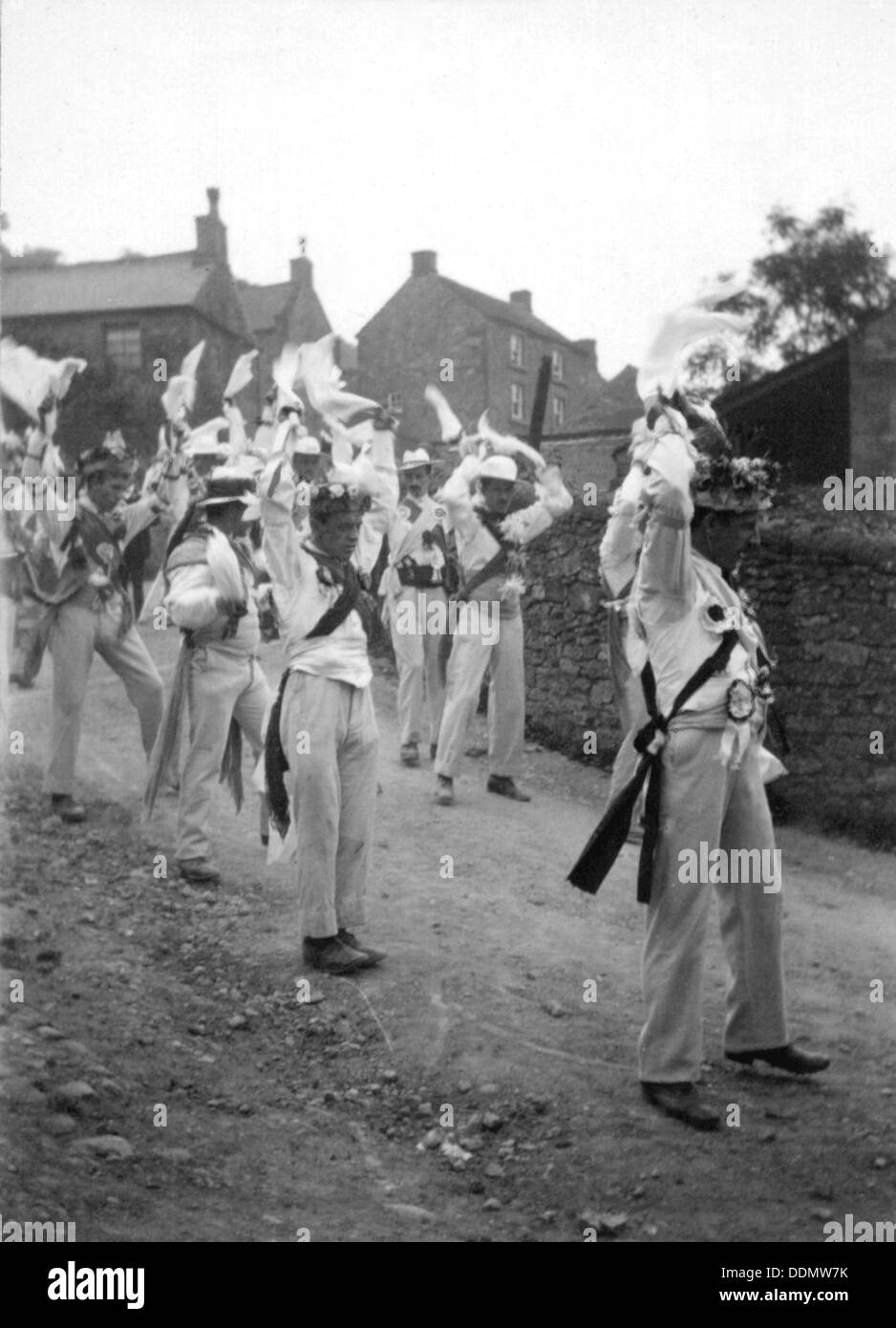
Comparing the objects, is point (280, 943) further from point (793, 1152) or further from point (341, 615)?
point (793, 1152)

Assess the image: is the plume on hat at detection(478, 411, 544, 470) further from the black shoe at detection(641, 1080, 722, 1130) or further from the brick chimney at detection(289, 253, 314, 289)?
the black shoe at detection(641, 1080, 722, 1130)

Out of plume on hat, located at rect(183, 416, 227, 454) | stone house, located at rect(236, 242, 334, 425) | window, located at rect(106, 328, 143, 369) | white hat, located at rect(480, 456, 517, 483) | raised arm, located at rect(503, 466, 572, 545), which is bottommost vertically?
raised arm, located at rect(503, 466, 572, 545)

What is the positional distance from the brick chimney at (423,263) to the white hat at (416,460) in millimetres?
2544

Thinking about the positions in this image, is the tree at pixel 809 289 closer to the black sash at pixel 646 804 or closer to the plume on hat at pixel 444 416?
the plume on hat at pixel 444 416

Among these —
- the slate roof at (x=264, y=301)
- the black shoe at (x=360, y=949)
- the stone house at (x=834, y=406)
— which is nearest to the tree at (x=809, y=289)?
the stone house at (x=834, y=406)

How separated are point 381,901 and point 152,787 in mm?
1425

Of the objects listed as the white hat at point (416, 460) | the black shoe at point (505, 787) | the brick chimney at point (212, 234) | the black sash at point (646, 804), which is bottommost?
the black shoe at point (505, 787)

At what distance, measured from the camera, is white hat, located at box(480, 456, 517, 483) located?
26.8ft

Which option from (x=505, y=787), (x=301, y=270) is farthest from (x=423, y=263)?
(x=505, y=787)

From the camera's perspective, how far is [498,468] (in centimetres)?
823

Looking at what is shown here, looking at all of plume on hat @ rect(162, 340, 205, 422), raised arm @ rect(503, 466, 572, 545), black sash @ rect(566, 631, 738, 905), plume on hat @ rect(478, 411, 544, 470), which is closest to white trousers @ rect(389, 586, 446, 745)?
raised arm @ rect(503, 466, 572, 545)

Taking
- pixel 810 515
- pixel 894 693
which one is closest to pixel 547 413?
pixel 810 515

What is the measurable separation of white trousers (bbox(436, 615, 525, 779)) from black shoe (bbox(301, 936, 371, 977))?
289 cm

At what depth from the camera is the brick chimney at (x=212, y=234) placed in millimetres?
5778
